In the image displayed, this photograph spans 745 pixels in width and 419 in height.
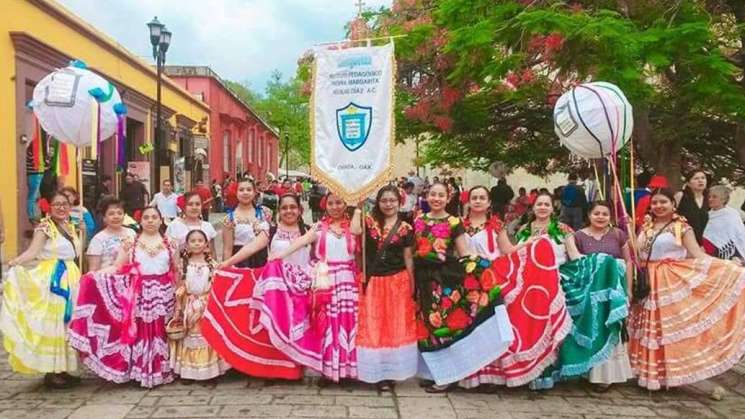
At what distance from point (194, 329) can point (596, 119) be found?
140 inches

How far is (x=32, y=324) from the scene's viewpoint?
524 centimetres

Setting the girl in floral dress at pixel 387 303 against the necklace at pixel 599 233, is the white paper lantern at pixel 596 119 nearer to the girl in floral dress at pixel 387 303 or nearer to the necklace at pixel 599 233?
the necklace at pixel 599 233

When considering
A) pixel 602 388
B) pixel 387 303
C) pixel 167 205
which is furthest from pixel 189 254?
pixel 167 205

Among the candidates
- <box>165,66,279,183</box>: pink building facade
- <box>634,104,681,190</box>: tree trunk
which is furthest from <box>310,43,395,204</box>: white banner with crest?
<box>165,66,279,183</box>: pink building facade

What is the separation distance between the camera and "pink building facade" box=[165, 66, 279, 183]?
30.8m

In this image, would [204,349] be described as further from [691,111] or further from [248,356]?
[691,111]

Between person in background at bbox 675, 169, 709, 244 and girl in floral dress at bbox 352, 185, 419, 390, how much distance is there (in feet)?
10.4

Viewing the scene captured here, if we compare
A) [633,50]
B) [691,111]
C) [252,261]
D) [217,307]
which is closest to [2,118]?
[252,261]

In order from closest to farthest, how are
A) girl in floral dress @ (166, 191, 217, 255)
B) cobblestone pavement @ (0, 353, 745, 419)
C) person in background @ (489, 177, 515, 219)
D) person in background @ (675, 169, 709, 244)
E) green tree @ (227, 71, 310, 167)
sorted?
cobblestone pavement @ (0, 353, 745, 419) → girl in floral dress @ (166, 191, 217, 255) → person in background @ (675, 169, 709, 244) → person in background @ (489, 177, 515, 219) → green tree @ (227, 71, 310, 167)

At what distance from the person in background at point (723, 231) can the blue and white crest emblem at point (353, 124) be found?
3870 millimetres

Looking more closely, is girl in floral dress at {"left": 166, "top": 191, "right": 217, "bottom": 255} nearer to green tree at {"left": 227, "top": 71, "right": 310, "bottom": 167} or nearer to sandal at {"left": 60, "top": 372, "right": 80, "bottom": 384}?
sandal at {"left": 60, "top": 372, "right": 80, "bottom": 384}

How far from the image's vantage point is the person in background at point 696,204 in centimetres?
698

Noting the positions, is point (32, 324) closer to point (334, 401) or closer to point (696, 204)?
point (334, 401)

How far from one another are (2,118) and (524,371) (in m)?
9.69
